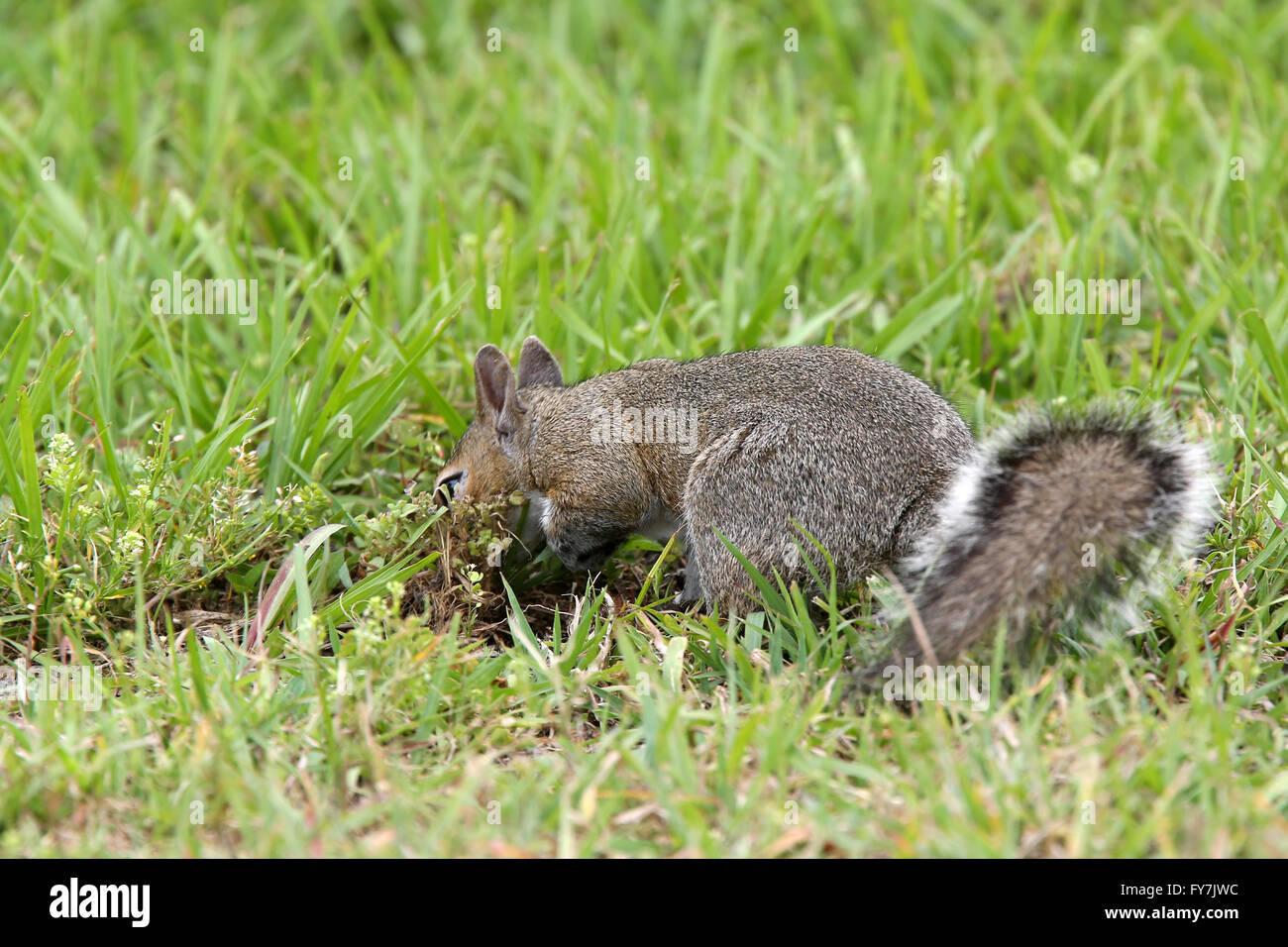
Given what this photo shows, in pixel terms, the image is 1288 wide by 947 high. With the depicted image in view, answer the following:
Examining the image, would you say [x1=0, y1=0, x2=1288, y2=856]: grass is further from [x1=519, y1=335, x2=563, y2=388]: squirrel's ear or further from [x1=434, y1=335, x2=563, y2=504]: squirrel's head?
[x1=519, y1=335, x2=563, y2=388]: squirrel's ear

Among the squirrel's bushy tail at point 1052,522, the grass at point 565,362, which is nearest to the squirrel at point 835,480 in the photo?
the squirrel's bushy tail at point 1052,522

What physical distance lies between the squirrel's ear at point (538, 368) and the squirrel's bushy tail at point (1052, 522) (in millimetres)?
1679

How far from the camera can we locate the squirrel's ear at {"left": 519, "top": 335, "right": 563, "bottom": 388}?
4852mm

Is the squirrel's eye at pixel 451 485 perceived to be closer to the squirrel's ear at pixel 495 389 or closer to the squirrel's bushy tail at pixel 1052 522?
the squirrel's ear at pixel 495 389

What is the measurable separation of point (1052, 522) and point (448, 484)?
2149 millimetres

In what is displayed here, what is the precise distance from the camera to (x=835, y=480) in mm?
4043

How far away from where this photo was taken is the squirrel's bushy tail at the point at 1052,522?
11.3 ft

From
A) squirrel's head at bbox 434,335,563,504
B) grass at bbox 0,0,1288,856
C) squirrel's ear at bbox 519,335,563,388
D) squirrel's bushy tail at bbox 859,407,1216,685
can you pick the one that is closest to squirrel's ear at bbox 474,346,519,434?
squirrel's head at bbox 434,335,563,504

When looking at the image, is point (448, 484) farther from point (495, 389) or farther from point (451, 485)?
point (495, 389)

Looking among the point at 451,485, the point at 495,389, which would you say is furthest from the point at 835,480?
the point at 451,485

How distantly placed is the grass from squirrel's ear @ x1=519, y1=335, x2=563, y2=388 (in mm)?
330

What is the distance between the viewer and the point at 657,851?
3070 millimetres

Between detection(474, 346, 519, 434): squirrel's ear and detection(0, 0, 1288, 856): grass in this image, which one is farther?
detection(474, 346, 519, 434): squirrel's ear

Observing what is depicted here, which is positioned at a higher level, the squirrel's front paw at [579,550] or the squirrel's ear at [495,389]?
the squirrel's ear at [495,389]
